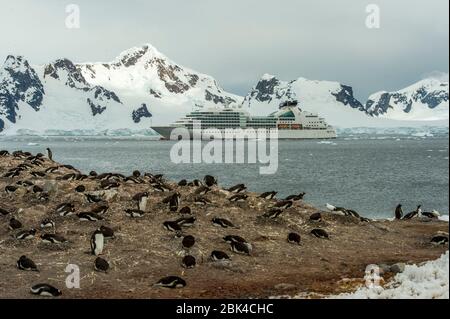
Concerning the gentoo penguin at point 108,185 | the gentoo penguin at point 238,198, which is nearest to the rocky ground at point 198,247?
the gentoo penguin at point 238,198

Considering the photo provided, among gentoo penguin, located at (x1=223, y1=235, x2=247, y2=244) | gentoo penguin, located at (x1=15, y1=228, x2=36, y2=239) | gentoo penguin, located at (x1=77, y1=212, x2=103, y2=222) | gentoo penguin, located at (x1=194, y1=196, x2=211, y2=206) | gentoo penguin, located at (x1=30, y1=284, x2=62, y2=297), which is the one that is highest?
gentoo penguin, located at (x1=194, y1=196, x2=211, y2=206)

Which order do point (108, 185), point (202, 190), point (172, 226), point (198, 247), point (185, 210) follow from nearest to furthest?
point (198, 247) → point (172, 226) → point (185, 210) → point (108, 185) → point (202, 190)

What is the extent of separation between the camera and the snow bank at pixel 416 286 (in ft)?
38.9

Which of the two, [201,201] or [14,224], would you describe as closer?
[14,224]

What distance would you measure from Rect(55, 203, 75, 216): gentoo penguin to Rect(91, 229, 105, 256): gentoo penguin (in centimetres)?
283

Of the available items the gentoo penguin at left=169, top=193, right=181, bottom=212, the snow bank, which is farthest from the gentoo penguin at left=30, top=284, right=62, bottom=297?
the gentoo penguin at left=169, top=193, right=181, bottom=212

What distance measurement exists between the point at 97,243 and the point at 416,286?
8933 mm

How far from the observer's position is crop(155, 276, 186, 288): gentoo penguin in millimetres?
14133

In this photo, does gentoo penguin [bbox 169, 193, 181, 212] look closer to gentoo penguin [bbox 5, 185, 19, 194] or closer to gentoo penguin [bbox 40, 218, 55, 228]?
gentoo penguin [bbox 40, 218, 55, 228]

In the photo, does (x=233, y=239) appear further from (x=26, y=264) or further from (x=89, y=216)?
(x=26, y=264)

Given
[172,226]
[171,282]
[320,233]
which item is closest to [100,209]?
[172,226]

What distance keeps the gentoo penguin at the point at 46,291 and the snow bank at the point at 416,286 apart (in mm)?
6515

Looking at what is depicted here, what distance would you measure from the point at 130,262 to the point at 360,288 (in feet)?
21.0

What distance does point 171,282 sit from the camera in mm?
14141
